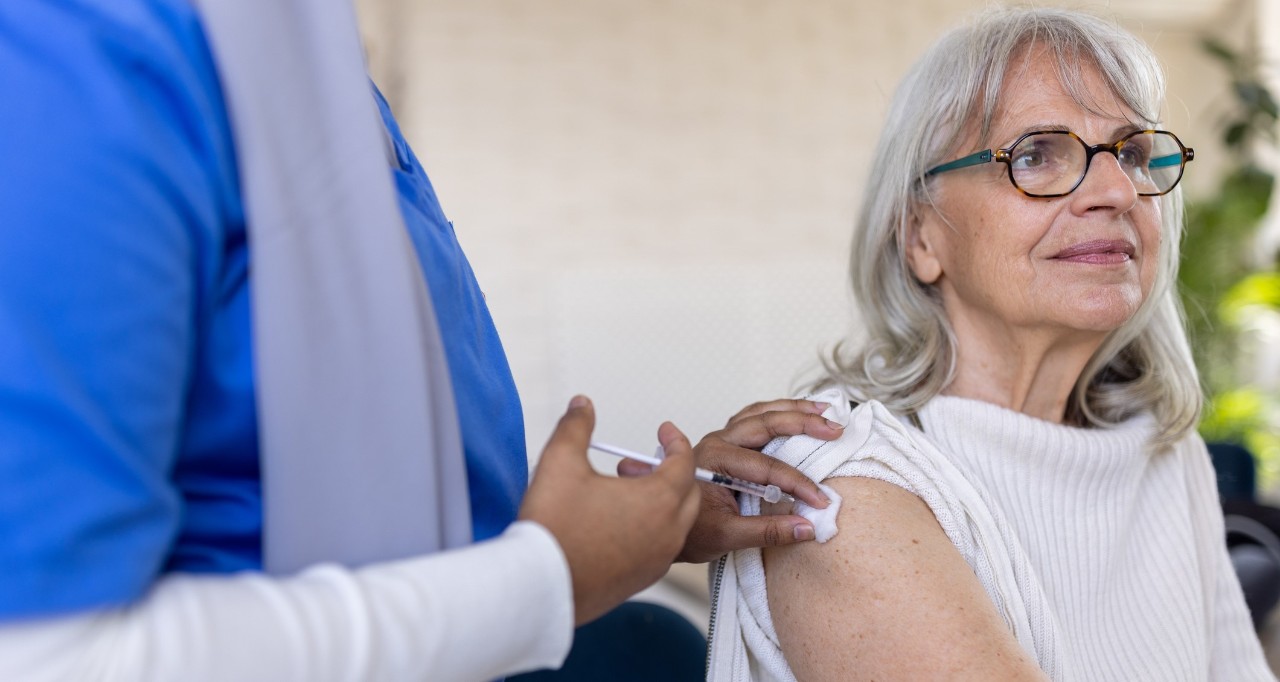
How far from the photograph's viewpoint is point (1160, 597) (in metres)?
1.32

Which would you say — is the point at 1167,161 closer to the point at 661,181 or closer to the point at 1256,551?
the point at 1256,551

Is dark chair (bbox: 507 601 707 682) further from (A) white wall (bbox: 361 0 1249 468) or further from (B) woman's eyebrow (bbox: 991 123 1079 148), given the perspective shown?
(A) white wall (bbox: 361 0 1249 468)

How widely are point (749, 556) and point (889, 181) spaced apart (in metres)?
0.57

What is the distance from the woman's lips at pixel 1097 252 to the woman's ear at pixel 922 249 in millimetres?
169

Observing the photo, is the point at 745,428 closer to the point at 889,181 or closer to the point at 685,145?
the point at 889,181

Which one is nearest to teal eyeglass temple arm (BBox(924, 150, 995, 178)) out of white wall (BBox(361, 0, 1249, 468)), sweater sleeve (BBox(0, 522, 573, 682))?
sweater sleeve (BBox(0, 522, 573, 682))

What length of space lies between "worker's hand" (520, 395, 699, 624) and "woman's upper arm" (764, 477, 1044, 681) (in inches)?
13.1

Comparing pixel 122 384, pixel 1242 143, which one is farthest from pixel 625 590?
pixel 1242 143

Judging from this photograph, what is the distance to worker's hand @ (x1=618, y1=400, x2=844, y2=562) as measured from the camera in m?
1.03

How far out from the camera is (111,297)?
0.48 meters

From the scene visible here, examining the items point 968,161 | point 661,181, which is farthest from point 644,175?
point 968,161

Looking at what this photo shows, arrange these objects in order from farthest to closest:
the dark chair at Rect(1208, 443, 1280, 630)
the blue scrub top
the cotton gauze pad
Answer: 1. the dark chair at Rect(1208, 443, 1280, 630)
2. the cotton gauze pad
3. the blue scrub top

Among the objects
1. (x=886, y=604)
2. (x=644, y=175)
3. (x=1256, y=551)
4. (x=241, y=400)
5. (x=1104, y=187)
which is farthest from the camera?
(x=644, y=175)

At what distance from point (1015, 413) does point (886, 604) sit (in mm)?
410
